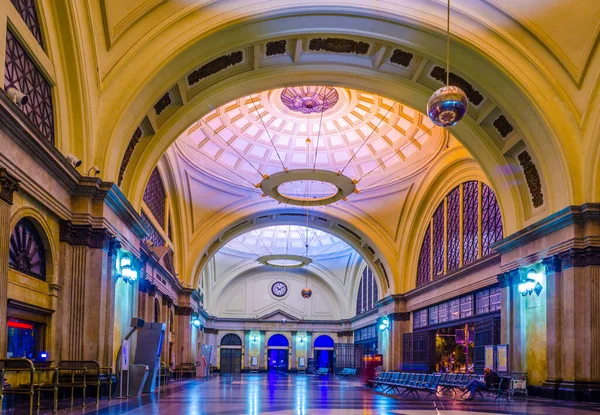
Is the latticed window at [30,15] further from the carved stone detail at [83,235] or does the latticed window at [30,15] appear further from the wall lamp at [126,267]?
the wall lamp at [126,267]

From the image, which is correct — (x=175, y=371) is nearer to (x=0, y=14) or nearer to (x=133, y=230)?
(x=133, y=230)

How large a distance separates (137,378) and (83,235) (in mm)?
3655

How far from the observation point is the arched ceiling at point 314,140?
23562mm

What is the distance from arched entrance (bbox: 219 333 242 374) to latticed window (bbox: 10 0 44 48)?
40819mm

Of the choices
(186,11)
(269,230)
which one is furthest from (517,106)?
(269,230)

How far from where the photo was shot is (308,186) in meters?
27.6

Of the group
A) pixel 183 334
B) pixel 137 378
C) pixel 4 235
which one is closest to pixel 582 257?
pixel 137 378

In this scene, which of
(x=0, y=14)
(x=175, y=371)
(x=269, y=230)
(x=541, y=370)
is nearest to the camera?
(x=0, y=14)

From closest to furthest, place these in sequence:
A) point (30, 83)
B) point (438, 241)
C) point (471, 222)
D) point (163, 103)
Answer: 1. point (30, 83)
2. point (163, 103)
3. point (471, 222)
4. point (438, 241)

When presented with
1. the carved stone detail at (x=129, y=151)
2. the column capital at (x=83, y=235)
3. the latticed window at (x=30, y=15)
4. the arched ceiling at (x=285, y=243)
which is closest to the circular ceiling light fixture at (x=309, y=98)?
the carved stone detail at (x=129, y=151)

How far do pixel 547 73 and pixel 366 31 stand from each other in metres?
4.30

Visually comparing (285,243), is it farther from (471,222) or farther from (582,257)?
(582,257)

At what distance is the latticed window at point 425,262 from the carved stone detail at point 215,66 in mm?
14671

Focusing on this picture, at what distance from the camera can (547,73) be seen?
1424 centimetres
